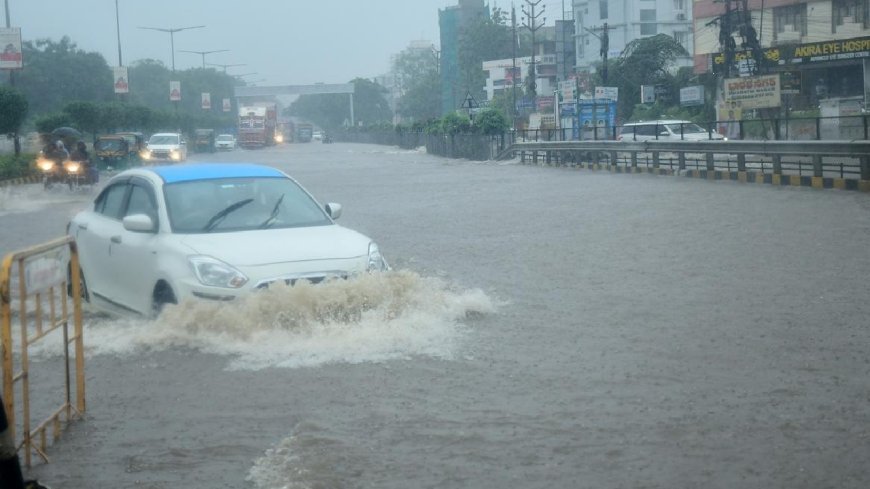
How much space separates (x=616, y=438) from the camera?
582 cm

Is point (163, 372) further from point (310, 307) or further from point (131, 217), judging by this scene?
point (131, 217)

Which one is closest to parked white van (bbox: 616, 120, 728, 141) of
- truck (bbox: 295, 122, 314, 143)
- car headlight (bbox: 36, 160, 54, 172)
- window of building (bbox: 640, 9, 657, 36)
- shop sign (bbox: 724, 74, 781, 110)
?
shop sign (bbox: 724, 74, 781, 110)

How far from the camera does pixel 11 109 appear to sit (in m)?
38.0

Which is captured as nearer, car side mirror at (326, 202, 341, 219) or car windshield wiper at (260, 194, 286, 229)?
car windshield wiper at (260, 194, 286, 229)

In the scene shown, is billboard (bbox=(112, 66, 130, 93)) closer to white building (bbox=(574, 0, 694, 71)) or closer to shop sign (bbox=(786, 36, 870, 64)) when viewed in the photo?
shop sign (bbox=(786, 36, 870, 64))

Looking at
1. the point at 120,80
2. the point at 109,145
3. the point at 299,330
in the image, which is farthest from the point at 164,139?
the point at 299,330

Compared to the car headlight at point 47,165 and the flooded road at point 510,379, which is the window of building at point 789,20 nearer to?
the car headlight at point 47,165

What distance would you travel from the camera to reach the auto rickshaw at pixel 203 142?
80125 millimetres

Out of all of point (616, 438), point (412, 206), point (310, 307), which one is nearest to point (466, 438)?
point (616, 438)

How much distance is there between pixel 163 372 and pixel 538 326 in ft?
10.2

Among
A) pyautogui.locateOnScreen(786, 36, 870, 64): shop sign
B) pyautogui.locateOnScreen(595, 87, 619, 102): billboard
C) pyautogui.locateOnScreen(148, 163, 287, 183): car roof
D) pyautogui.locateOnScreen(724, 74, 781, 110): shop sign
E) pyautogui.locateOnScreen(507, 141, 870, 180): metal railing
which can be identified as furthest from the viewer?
pyautogui.locateOnScreen(595, 87, 619, 102): billboard

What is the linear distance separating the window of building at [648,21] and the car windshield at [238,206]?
78568 millimetres

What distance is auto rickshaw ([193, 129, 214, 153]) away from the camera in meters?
80.1

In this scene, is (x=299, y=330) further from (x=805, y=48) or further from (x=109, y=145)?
→ (x=805, y=48)
